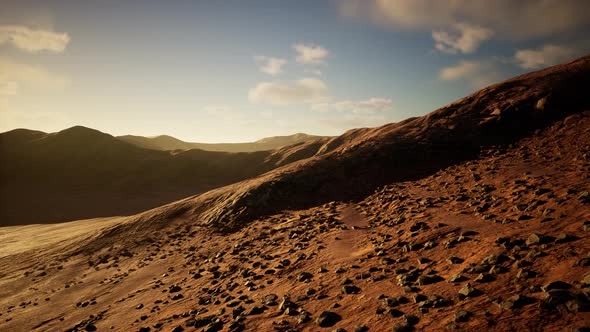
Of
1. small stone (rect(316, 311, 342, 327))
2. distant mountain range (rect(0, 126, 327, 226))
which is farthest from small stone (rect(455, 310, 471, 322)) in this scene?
distant mountain range (rect(0, 126, 327, 226))

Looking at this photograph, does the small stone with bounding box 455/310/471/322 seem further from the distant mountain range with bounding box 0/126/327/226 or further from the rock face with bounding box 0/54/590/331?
the distant mountain range with bounding box 0/126/327/226

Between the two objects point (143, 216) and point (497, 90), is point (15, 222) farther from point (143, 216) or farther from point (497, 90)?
point (497, 90)

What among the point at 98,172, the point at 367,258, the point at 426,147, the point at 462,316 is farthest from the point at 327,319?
the point at 98,172

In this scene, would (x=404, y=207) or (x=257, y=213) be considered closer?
(x=404, y=207)

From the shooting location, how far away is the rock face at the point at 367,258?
5766mm

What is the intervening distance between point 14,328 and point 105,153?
83842 mm

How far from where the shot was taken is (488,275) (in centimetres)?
610

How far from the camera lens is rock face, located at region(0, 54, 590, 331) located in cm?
577

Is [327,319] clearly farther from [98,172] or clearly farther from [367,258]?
[98,172]

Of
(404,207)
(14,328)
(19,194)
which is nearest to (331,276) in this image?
(404,207)

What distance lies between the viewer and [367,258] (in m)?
9.39

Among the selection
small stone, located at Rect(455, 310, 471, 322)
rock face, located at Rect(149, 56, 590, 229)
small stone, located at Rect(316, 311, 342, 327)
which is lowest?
small stone, located at Rect(316, 311, 342, 327)

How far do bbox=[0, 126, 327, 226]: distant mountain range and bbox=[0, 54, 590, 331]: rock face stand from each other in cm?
3234

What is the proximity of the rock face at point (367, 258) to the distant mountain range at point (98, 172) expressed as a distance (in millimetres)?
32343
